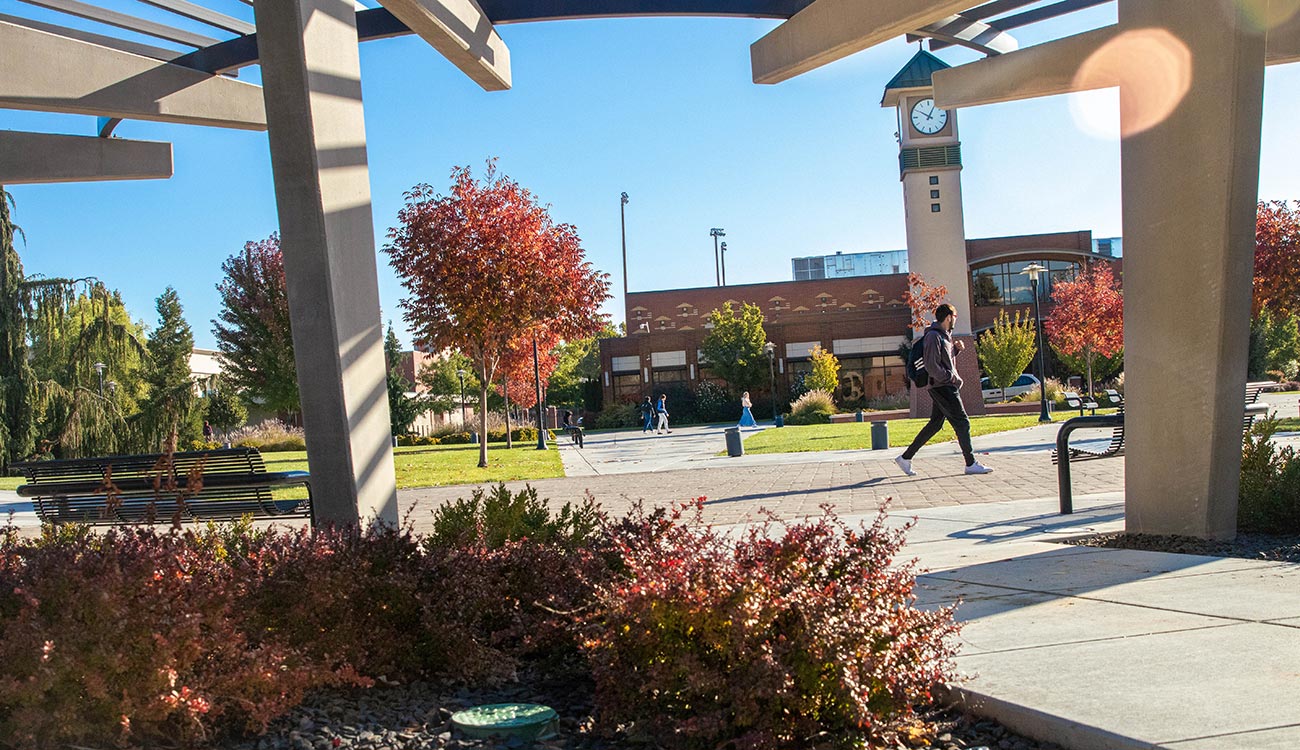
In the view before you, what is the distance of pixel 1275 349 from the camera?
56906 mm

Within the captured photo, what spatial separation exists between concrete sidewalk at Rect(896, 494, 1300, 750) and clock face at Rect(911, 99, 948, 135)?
3508cm

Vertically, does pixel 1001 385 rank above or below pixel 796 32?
below

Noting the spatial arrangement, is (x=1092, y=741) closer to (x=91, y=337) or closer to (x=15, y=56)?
(x=15, y=56)

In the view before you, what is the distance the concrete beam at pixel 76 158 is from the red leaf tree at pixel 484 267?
9.14m

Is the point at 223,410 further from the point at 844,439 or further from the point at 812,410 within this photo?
the point at 844,439

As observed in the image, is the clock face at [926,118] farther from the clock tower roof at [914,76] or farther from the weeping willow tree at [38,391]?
the weeping willow tree at [38,391]

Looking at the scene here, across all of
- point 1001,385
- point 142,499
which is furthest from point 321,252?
point 1001,385

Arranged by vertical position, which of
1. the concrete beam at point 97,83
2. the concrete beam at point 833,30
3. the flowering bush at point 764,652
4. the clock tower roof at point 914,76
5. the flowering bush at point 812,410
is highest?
the clock tower roof at point 914,76

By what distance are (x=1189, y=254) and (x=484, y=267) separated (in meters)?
16.1

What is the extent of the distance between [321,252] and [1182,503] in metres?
5.56

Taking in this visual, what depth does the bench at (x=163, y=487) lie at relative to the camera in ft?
23.7

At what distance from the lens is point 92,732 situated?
118 inches

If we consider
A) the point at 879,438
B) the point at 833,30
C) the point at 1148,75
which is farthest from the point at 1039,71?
the point at 879,438

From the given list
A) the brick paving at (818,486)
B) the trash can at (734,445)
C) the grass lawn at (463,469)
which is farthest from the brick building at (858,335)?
the brick paving at (818,486)
